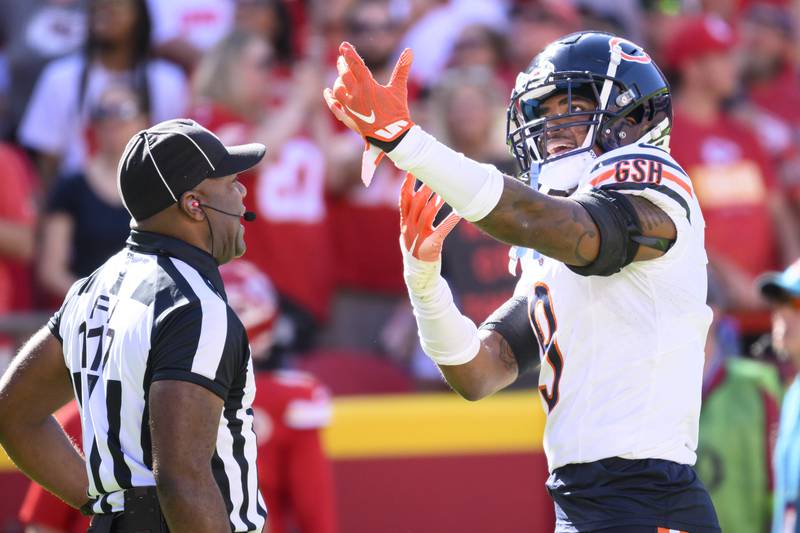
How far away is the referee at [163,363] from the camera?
11.0 ft

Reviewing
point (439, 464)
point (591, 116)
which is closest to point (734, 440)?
point (439, 464)

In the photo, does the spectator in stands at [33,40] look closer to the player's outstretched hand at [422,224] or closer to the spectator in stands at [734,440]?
the spectator in stands at [734,440]

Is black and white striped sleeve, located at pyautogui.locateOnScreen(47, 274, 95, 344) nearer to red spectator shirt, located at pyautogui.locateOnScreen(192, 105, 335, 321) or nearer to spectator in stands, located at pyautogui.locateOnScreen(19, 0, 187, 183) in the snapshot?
red spectator shirt, located at pyautogui.locateOnScreen(192, 105, 335, 321)

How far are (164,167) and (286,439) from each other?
2235 millimetres

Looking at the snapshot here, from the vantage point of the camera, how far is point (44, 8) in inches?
300

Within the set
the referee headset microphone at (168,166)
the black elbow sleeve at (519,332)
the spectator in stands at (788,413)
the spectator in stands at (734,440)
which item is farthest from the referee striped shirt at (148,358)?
the spectator in stands at (734,440)

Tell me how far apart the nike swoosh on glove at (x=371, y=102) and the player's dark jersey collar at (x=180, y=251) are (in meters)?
0.57

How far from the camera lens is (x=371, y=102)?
10.8 ft

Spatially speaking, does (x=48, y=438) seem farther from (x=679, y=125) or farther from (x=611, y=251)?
(x=679, y=125)

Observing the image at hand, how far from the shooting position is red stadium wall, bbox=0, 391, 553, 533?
6.80m

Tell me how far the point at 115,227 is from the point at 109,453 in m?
3.47

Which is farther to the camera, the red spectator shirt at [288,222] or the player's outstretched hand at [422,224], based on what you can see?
the red spectator shirt at [288,222]

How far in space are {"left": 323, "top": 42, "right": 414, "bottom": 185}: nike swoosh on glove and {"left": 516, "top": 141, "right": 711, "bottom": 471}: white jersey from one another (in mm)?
584

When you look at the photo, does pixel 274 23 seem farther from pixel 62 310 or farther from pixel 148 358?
pixel 148 358
